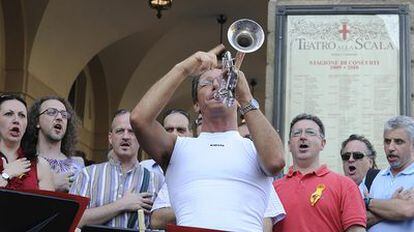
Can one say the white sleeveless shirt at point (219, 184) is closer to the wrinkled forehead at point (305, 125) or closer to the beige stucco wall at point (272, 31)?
the wrinkled forehead at point (305, 125)

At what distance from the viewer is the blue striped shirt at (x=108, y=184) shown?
450 centimetres

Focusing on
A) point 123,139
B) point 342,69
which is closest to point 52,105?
point 123,139

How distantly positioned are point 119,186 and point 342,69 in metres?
2.62

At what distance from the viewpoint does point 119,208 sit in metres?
4.34

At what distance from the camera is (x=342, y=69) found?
6340 millimetres

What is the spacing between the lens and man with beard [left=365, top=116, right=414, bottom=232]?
4512 mm

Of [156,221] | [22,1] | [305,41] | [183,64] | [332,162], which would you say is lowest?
[156,221]

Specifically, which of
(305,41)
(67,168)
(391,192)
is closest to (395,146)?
(391,192)

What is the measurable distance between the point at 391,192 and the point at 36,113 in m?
2.49

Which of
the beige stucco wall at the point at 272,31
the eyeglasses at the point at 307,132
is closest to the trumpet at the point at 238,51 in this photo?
the eyeglasses at the point at 307,132

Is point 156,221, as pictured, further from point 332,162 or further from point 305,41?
point 305,41

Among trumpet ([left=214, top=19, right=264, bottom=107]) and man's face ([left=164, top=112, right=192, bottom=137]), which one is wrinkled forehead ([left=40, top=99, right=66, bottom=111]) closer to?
man's face ([left=164, top=112, right=192, bottom=137])

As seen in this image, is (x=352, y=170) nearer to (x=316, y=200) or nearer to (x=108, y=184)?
(x=316, y=200)

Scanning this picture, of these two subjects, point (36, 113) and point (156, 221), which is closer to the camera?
point (156, 221)
